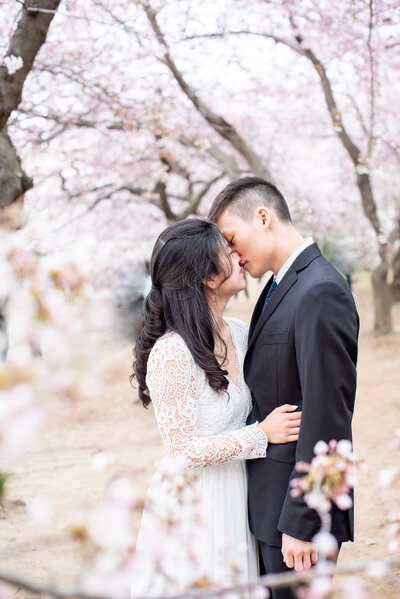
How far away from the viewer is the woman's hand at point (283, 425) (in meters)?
1.97

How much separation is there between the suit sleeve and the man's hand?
0.14ft

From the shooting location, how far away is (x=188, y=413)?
1.96m

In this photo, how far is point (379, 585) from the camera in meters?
3.17

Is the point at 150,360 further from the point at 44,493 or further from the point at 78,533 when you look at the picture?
the point at 44,493

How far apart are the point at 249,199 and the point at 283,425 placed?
2.94 feet

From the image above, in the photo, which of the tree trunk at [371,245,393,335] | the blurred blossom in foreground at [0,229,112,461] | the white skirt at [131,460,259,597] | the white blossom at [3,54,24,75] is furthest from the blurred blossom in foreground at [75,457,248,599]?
the tree trunk at [371,245,393,335]


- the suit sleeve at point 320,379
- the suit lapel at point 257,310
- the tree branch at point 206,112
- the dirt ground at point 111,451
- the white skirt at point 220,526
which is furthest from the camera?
the tree branch at point 206,112

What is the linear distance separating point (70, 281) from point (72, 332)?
0.10 metres

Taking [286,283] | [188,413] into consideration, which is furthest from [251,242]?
[188,413]

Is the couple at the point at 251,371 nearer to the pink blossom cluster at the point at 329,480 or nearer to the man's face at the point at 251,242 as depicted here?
the man's face at the point at 251,242

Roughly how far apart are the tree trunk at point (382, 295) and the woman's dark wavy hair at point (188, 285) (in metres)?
8.61

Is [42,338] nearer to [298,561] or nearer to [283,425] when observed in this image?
[283,425]

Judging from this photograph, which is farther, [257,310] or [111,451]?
[111,451]

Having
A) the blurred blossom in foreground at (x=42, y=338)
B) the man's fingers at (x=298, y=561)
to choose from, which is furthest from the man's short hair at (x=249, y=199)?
the blurred blossom in foreground at (x=42, y=338)
